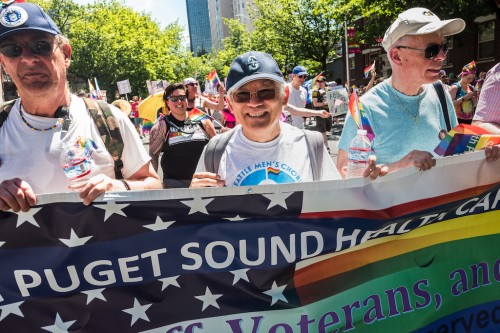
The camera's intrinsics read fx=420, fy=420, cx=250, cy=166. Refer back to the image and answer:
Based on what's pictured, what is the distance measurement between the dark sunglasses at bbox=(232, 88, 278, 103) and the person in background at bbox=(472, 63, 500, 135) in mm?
1359

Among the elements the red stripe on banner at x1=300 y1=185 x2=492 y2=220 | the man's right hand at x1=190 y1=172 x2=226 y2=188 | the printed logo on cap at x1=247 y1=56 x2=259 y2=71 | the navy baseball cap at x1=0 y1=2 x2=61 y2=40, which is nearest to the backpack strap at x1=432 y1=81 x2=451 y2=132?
the red stripe on banner at x1=300 y1=185 x2=492 y2=220

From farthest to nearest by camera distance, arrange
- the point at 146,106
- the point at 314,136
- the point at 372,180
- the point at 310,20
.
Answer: the point at 310,20
the point at 146,106
the point at 314,136
the point at 372,180

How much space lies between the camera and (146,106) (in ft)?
23.0

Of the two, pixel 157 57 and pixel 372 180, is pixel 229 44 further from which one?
pixel 372 180

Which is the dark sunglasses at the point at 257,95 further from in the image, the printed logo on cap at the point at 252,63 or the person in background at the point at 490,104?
the person in background at the point at 490,104

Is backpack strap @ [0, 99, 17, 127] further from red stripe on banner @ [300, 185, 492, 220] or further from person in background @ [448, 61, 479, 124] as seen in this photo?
person in background @ [448, 61, 479, 124]

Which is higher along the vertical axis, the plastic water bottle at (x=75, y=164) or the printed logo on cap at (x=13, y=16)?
the printed logo on cap at (x=13, y=16)

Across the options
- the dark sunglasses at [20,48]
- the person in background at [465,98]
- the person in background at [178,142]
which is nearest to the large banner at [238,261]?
the dark sunglasses at [20,48]

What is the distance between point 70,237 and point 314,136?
132 centimetres

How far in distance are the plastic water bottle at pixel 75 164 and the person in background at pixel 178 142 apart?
2.25 meters

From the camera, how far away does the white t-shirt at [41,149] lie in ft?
6.57

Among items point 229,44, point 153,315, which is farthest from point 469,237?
point 229,44

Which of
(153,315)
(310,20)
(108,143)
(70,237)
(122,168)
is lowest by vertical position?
(153,315)

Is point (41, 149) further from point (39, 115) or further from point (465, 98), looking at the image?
point (465, 98)
